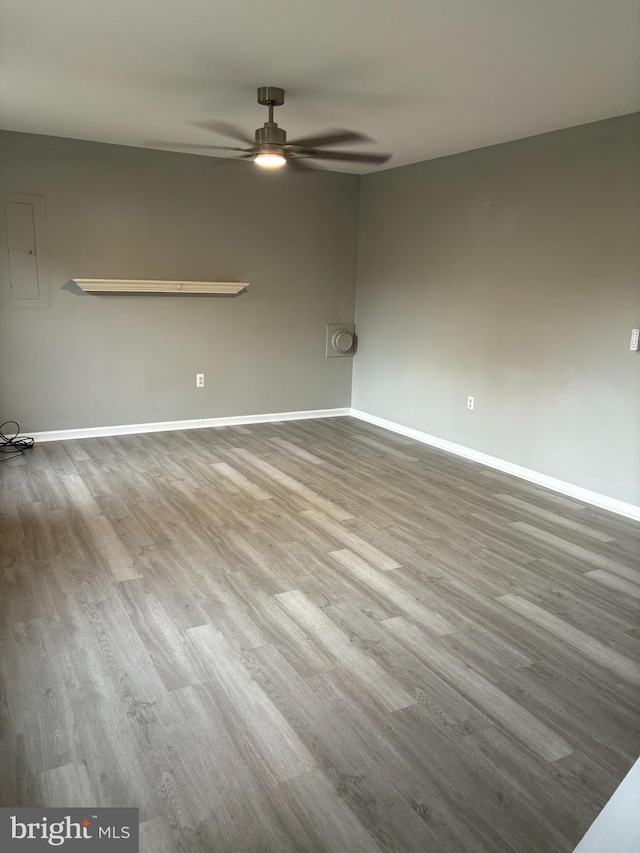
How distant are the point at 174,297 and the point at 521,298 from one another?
2949 millimetres

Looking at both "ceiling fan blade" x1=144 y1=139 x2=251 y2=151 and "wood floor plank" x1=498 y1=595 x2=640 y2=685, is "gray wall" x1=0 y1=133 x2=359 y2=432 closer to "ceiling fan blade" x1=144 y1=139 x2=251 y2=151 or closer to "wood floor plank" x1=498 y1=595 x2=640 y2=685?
"ceiling fan blade" x1=144 y1=139 x2=251 y2=151

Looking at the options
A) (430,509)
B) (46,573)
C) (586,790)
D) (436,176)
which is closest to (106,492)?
(46,573)

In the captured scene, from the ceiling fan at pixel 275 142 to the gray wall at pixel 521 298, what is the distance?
2.73ft

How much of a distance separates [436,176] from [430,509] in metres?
2.93

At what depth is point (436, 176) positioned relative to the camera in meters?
5.10

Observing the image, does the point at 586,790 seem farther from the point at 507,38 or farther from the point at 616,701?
the point at 507,38

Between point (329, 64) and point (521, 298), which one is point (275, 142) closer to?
point (329, 64)

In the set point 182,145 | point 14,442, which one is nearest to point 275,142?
point 182,145

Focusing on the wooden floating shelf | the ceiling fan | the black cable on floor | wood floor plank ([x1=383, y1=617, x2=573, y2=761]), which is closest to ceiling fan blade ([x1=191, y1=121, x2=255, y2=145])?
the ceiling fan

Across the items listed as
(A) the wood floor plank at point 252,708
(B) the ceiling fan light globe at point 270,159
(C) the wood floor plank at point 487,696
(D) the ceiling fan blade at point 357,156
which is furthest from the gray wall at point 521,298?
(A) the wood floor plank at point 252,708

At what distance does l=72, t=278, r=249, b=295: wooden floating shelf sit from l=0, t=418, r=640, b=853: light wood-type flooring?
1.74 meters

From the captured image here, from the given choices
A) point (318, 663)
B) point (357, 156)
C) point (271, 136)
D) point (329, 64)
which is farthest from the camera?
point (357, 156)

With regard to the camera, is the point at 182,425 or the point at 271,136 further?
the point at 182,425

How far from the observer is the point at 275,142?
3301 mm
